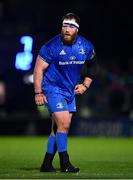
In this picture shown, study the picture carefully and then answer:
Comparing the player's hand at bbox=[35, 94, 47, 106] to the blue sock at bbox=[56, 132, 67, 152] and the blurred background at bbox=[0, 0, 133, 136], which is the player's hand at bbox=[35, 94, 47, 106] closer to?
the blue sock at bbox=[56, 132, 67, 152]

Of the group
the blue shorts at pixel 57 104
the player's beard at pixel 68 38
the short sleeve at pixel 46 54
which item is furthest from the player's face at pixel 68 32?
the blue shorts at pixel 57 104

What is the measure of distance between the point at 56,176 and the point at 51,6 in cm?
1628

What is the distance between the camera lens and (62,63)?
1014cm

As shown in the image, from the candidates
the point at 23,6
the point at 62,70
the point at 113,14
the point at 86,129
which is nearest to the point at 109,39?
the point at 113,14

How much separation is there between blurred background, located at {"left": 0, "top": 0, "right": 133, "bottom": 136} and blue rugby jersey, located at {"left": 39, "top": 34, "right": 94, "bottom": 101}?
10.1 metres

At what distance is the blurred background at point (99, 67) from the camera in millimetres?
21938

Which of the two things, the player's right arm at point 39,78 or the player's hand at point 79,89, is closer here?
the player's right arm at point 39,78

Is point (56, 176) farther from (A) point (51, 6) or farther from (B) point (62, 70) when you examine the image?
(A) point (51, 6)

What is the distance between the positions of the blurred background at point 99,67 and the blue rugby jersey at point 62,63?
1007cm

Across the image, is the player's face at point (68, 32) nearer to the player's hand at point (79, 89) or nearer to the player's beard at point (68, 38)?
the player's beard at point (68, 38)

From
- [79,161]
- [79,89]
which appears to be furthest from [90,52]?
[79,161]

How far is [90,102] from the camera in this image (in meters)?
23.1

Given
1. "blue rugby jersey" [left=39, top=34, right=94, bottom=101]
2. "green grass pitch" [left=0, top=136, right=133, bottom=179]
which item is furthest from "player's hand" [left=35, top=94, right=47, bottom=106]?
"green grass pitch" [left=0, top=136, right=133, bottom=179]

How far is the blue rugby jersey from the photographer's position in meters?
10.1
